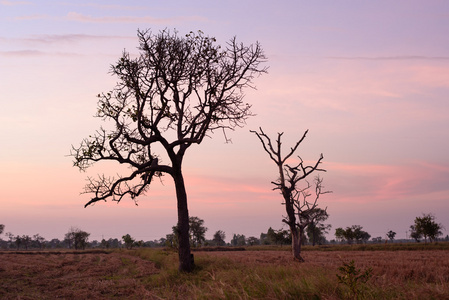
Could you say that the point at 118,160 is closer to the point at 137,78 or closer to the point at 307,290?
the point at 137,78

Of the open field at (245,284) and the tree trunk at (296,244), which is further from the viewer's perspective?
the tree trunk at (296,244)

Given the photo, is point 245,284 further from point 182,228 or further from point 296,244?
point 296,244

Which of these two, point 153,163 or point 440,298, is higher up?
point 153,163

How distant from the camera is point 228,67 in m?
20.5

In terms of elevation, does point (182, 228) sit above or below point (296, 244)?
above

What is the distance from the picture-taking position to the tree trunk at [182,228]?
19016 mm

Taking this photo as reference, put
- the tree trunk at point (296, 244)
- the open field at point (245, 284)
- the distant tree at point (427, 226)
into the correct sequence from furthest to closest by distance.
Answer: the distant tree at point (427, 226) → the tree trunk at point (296, 244) → the open field at point (245, 284)

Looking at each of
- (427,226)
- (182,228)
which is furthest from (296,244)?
(427,226)

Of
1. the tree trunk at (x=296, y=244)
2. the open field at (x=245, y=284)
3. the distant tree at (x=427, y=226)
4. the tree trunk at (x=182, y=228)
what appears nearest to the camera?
the open field at (x=245, y=284)

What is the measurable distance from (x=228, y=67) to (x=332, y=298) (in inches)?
611

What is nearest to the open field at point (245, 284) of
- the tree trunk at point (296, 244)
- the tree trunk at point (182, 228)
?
the tree trunk at point (182, 228)

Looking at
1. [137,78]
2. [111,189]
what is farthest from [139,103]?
[111,189]

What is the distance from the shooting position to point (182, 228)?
19.4 metres

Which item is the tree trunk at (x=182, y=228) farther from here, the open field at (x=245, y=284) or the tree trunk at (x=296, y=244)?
the tree trunk at (x=296, y=244)
